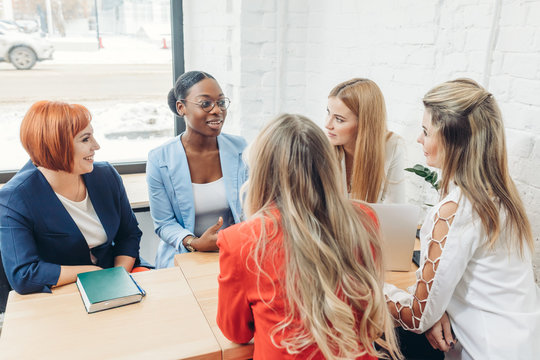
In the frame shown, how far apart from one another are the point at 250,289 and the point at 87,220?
95cm

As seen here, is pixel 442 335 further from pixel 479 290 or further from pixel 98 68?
pixel 98 68

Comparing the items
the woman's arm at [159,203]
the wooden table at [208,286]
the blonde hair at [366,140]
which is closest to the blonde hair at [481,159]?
the blonde hair at [366,140]

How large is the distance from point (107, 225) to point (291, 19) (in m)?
1.72

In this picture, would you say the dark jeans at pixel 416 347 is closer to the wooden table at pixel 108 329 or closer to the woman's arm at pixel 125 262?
the wooden table at pixel 108 329

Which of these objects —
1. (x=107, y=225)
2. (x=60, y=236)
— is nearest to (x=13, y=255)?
(x=60, y=236)

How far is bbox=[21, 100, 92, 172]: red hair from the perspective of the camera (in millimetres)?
1610

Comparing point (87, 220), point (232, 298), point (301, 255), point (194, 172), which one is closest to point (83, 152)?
point (87, 220)

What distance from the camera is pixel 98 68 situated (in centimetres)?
289

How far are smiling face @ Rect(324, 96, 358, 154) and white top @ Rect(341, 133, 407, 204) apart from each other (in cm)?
12

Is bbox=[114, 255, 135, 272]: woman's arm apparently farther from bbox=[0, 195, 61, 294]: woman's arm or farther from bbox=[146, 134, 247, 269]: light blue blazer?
bbox=[0, 195, 61, 294]: woman's arm

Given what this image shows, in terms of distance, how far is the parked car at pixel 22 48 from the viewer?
8.68 feet

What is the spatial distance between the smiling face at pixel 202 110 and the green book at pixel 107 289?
0.78m

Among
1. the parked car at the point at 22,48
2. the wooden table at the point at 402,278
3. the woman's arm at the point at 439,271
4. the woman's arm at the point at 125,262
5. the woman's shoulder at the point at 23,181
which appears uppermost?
the parked car at the point at 22,48

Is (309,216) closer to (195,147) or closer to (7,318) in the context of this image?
(7,318)
